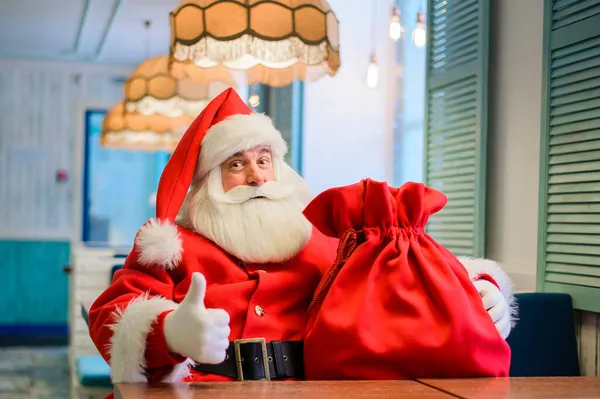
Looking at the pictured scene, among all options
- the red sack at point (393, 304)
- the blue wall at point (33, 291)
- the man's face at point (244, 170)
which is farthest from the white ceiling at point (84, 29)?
the red sack at point (393, 304)

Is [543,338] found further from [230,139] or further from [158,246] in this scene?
[158,246]

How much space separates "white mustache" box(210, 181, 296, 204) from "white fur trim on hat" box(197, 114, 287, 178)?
9 centimetres

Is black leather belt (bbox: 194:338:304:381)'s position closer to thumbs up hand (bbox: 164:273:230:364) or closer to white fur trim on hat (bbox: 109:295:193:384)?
white fur trim on hat (bbox: 109:295:193:384)

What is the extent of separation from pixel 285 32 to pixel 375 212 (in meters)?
1.27

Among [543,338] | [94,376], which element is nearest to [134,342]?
[543,338]

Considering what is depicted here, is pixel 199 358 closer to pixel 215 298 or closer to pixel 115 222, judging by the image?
pixel 215 298

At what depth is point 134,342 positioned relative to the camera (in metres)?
1.54

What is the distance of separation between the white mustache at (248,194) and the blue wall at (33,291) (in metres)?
6.54

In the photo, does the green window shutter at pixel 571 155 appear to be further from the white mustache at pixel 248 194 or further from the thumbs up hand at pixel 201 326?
the thumbs up hand at pixel 201 326

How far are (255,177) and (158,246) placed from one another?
1.25 feet

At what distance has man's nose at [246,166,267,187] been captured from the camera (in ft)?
6.68

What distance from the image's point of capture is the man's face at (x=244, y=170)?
2045 millimetres

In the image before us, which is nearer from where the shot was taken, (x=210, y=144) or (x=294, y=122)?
(x=210, y=144)

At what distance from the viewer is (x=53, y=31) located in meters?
6.88
